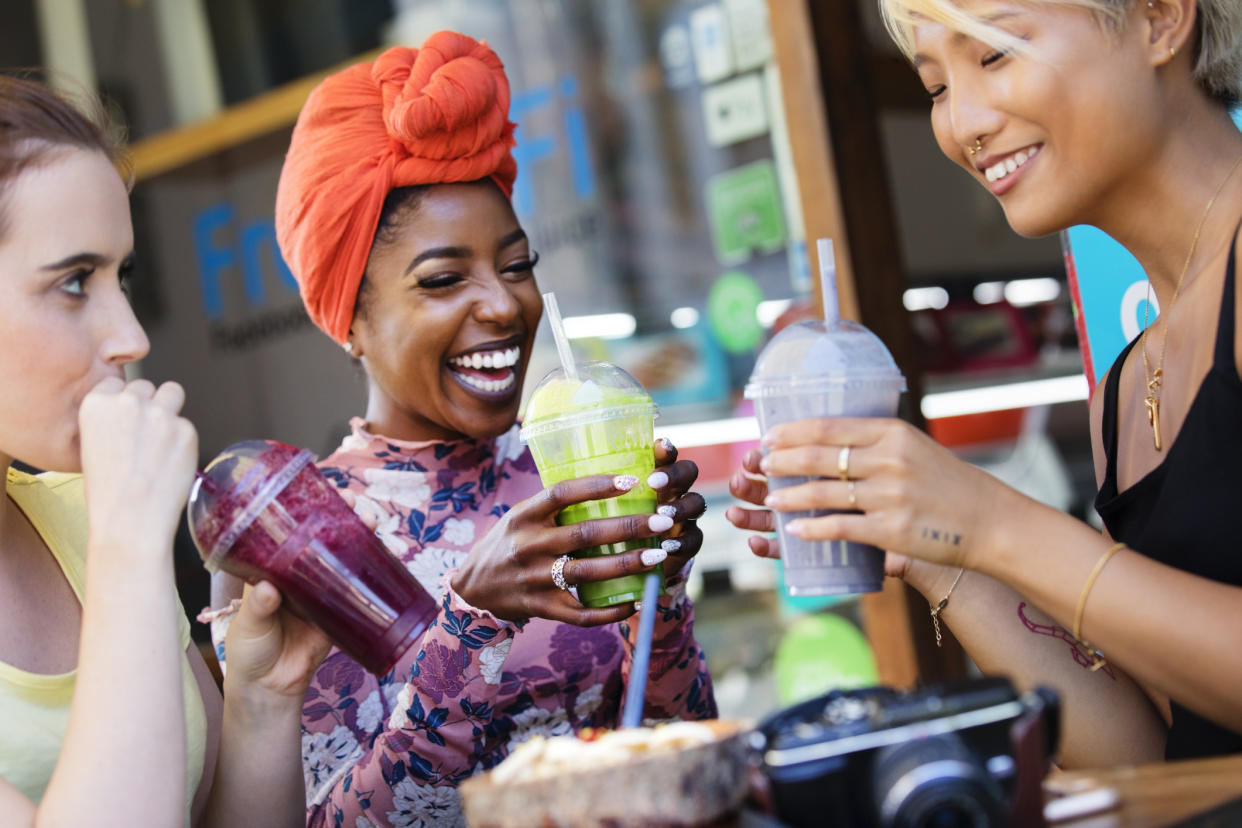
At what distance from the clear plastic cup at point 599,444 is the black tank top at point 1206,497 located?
2.12ft

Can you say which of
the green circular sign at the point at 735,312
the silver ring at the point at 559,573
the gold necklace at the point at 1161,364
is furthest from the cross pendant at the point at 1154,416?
the green circular sign at the point at 735,312

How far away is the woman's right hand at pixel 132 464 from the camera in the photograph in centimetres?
121

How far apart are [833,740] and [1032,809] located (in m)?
0.19

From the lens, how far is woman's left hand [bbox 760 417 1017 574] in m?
1.17

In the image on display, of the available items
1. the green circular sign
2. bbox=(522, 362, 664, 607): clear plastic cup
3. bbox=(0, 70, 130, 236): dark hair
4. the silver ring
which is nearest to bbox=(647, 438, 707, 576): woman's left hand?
bbox=(522, 362, 664, 607): clear plastic cup

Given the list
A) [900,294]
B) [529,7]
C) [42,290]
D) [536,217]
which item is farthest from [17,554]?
[529,7]

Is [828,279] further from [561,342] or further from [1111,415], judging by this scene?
[1111,415]

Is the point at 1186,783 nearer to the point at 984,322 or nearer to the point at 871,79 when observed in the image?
the point at 871,79

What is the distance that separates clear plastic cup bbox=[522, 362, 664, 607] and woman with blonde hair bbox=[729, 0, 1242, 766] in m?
0.16

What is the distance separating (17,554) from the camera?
1.51m

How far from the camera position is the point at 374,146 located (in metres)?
1.91

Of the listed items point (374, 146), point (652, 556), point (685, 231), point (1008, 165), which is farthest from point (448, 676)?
point (685, 231)

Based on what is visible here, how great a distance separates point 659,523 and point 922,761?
0.58m

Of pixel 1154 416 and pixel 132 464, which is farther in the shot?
pixel 1154 416
